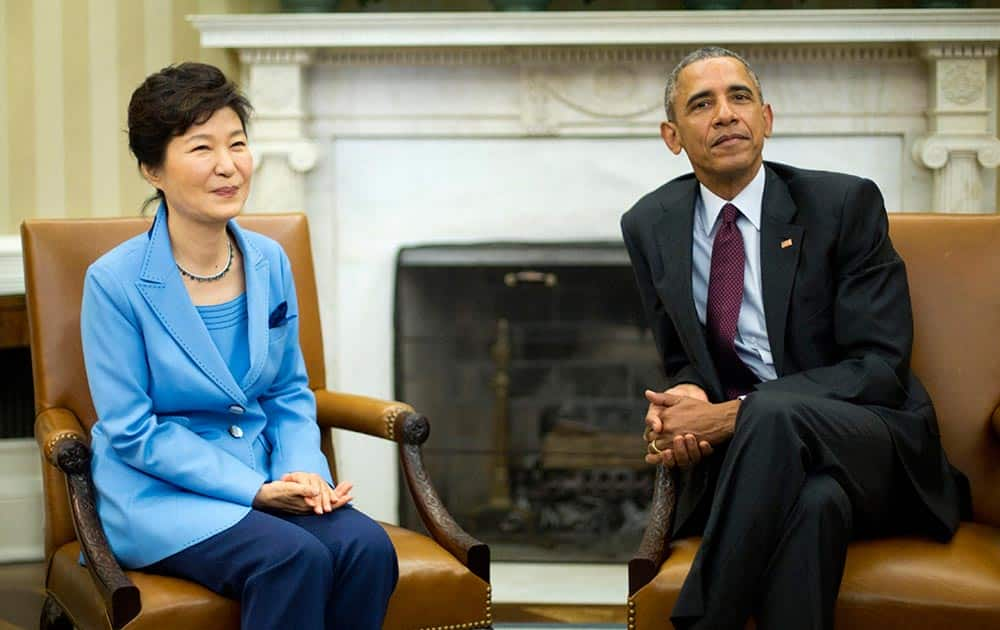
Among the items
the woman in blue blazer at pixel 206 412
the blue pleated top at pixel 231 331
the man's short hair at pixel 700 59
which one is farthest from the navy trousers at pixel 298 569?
the man's short hair at pixel 700 59

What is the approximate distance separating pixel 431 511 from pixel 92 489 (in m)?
0.56

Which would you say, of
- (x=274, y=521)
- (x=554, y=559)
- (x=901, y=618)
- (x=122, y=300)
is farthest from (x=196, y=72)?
(x=554, y=559)

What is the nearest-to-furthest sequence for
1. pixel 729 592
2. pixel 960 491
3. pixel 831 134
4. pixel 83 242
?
pixel 729 592 < pixel 960 491 < pixel 83 242 < pixel 831 134

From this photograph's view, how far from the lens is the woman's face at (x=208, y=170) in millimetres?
2066

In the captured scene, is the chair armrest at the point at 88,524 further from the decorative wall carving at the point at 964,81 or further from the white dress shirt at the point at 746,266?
the decorative wall carving at the point at 964,81

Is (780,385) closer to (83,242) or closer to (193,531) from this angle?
(193,531)

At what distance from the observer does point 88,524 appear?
2.01m

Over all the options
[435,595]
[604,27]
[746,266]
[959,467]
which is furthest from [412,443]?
[604,27]

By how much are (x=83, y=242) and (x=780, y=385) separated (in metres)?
1.30

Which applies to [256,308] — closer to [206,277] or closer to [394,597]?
[206,277]

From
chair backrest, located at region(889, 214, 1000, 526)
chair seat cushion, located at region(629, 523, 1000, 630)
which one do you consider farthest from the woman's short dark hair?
chair backrest, located at region(889, 214, 1000, 526)

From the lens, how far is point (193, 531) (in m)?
1.96

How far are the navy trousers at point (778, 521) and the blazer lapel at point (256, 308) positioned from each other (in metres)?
0.76

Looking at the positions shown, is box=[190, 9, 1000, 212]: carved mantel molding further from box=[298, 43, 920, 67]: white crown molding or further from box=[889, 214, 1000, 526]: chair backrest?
box=[889, 214, 1000, 526]: chair backrest
